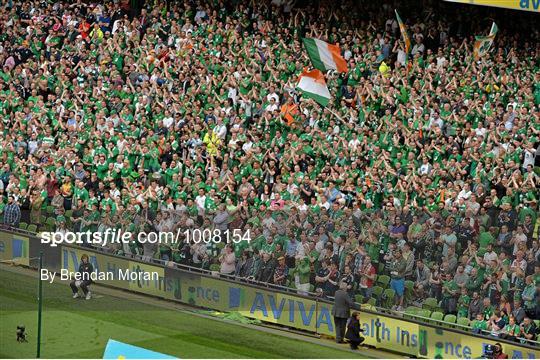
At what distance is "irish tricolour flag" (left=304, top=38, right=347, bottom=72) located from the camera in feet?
105

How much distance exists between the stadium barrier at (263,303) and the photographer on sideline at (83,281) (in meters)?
0.28

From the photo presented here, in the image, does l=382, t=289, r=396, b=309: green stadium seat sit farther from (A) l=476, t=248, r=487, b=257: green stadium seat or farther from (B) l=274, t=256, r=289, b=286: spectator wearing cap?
(B) l=274, t=256, r=289, b=286: spectator wearing cap

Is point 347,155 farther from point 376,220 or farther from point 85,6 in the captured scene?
point 85,6

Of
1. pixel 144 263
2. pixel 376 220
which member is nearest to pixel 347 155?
pixel 376 220


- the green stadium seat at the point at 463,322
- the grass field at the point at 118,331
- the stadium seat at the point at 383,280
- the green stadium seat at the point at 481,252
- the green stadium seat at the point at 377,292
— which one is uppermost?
the green stadium seat at the point at 481,252

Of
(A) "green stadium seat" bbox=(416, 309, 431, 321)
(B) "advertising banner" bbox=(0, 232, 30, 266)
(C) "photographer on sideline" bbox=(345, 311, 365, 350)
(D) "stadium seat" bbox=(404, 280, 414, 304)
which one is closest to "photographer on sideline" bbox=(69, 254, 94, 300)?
(B) "advertising banner" bbox=(0, 232, 30, 266)

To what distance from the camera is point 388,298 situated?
25.3m

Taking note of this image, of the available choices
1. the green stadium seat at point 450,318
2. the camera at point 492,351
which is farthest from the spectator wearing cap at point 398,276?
the camera at point 492,351

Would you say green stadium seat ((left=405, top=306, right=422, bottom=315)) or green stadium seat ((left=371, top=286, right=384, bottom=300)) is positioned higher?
green stadium seat ((left=371, top=286, right=384, bottom=300))

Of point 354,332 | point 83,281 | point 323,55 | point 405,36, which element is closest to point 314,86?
point 323,55

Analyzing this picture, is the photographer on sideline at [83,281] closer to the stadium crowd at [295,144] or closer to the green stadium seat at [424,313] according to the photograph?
the stadium crowd at [295,144]

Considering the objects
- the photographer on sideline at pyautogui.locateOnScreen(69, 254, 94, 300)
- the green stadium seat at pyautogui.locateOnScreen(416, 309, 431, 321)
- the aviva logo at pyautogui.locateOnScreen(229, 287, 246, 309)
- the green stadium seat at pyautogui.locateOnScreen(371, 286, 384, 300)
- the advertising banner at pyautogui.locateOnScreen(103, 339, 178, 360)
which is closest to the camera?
the advertising banner at pyautogui.locateOnScreen(103, 339, 178, 360)

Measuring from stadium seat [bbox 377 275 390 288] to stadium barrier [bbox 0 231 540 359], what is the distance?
63 centimetres

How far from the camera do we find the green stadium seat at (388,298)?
2528 centimetres
